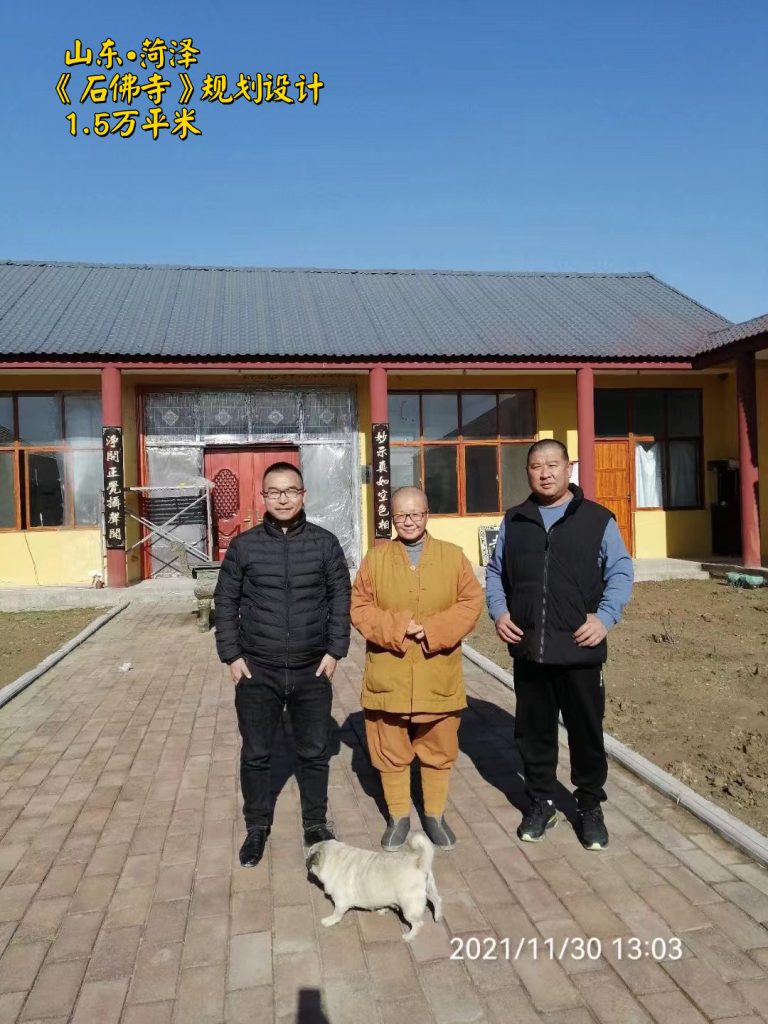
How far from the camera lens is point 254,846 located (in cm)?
301

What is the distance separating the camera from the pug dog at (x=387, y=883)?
2.49m

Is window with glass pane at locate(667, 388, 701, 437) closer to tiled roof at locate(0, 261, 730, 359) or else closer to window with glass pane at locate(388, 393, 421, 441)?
tiled roof at locate(0, 261, 730, 359)

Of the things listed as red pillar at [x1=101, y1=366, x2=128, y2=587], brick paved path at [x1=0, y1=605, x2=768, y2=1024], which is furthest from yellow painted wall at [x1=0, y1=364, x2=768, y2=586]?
brick paved path at [x1=0, y1=605, x2=768, y2=1024]

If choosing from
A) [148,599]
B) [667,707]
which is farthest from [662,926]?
[148,599]

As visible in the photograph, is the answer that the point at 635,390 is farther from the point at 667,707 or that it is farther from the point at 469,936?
the point at 469,936

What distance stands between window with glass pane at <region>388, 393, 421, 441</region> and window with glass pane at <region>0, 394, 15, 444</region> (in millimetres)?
6661

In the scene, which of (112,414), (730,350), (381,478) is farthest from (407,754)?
(730,350)

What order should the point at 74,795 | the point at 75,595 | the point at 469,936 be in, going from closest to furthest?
the point at 469,936 < the point at 74,795 < the point at 75,595

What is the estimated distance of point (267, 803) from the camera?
123 inches

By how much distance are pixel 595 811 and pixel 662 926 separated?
25.8 inches

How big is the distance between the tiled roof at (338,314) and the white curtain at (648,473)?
6.78ft

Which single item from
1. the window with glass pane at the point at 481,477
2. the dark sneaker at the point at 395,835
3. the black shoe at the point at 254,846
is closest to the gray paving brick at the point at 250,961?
the black shoe at the point at 254,846

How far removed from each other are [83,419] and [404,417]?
5759 millimetres

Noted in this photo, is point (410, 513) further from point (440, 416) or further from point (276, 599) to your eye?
point (440, 416)
